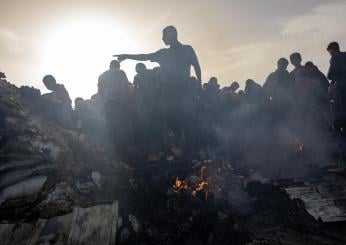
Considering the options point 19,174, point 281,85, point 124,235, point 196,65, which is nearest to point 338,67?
point 281,85

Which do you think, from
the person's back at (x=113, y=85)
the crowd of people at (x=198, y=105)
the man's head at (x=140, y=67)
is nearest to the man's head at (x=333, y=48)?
the crowd of people at (x=198, y=105)

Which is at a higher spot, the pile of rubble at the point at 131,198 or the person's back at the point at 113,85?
the person's back at the point at 113,85

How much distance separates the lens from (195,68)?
29.0ft

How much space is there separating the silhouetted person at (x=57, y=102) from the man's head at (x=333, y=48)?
27.0ft

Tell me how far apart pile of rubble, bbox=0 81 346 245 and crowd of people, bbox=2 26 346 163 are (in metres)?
0.87

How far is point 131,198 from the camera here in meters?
6.80

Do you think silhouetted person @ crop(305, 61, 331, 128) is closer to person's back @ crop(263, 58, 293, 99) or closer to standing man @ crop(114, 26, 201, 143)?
person's back @ crop(263, 58, 293, 99)

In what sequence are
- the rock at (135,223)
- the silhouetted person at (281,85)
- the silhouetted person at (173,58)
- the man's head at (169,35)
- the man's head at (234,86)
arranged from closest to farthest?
the rock at (135,223)
the man's head at (169,35)
the silhouetted person at (173,58)
the silhouetted person at (281,85)
the man's head at (234,86)

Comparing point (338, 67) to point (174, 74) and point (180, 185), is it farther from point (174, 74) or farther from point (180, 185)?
point (180, 185)

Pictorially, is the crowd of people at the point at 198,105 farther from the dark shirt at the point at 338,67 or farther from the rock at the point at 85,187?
the rock at the point at 85,187

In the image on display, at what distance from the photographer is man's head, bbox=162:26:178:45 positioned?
8430mm

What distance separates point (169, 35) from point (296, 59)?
4.77 m

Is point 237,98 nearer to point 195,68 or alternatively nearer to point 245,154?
point 245,154

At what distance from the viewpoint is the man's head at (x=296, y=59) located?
10.6 m
